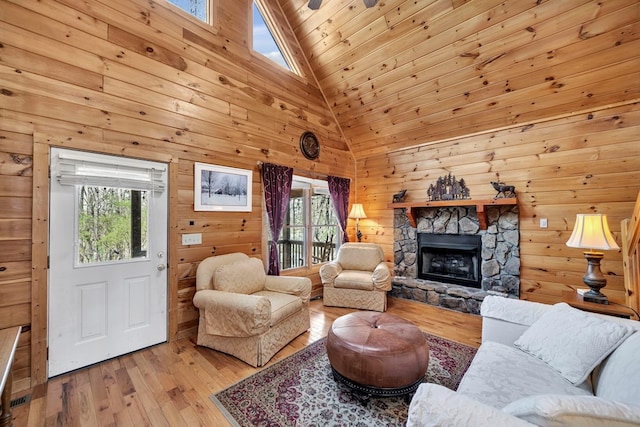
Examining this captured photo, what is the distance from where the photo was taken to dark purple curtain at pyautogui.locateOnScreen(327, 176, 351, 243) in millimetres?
4768

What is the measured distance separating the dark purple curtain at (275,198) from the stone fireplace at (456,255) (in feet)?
6.74

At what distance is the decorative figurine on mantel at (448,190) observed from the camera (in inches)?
157

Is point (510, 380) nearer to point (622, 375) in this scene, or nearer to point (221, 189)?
point (622, 375)

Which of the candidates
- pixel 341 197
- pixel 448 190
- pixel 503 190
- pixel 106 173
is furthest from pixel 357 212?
pixel 106 173

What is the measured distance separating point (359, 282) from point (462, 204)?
1867 millimetres

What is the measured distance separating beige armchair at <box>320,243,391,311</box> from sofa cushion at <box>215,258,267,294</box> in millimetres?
1154

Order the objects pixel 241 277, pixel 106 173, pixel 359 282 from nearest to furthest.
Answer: pixel 106 173 → pixel 241 277 → pixel 359 282

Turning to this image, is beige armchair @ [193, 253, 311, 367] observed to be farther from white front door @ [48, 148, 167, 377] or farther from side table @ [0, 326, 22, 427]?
side table @ [0, 326, 22, 427]

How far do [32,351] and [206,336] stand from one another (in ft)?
4.19

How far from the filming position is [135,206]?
8.63 ft

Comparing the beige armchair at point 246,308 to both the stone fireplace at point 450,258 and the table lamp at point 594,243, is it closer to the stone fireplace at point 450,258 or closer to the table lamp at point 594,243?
the stone fireplace at point 450,258

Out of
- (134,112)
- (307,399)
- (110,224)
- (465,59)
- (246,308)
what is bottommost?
(307,399)

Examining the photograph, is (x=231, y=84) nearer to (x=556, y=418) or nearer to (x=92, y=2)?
(x=92, y=2)

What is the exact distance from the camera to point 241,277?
290cm
